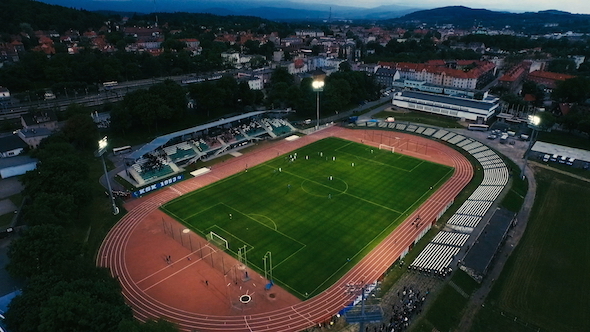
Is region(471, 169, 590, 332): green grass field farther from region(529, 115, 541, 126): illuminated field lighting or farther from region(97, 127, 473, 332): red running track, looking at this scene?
region(529, 115, 541, 126): illuminated field lighting

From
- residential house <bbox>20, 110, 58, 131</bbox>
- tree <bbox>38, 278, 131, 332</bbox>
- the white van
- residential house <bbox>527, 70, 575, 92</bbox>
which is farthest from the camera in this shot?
residential house <bbox>527, 70, 575, 92</bbox>

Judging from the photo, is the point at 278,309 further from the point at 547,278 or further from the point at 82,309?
the point at 547,278

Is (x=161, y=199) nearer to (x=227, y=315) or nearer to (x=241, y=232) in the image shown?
(x=241, y=232)

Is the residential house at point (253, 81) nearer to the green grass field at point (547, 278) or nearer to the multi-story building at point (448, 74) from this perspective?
the multi-story building at point (448, 74)

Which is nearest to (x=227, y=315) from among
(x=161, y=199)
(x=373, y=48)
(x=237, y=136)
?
(x=161, y=199)

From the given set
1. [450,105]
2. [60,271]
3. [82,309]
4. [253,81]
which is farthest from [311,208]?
[253,81]

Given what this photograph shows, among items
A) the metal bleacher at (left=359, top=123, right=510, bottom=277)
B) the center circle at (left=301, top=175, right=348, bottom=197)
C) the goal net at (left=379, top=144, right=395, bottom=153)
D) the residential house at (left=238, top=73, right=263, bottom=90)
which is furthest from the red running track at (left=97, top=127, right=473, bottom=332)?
the residential house at (left=238, top=73, right=263, bottom=90)
